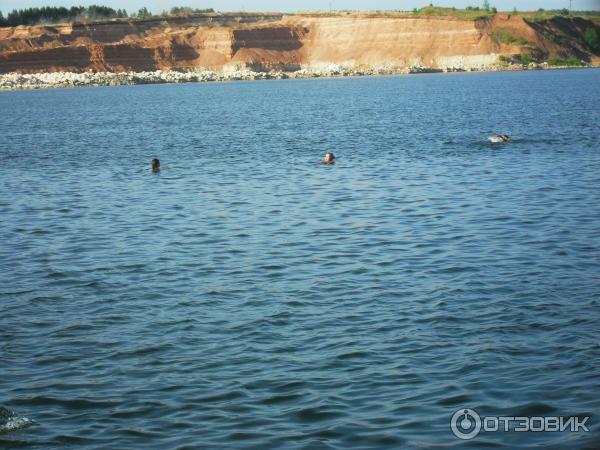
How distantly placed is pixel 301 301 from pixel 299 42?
611ft

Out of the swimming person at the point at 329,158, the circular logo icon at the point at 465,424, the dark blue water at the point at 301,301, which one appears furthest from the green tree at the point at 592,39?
the circular logo icon at the point at 465,424

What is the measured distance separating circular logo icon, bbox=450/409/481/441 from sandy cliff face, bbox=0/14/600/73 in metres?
165

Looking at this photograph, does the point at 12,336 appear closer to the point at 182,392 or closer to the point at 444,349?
the point at 182,392

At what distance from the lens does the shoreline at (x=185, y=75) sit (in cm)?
15912

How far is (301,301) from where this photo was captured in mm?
17719

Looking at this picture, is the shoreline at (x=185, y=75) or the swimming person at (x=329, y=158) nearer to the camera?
the swimming person at (x=329, y=158)

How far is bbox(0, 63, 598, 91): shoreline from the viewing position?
159 metres

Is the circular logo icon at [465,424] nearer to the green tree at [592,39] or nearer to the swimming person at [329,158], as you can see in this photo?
the swimming person at [329,158]

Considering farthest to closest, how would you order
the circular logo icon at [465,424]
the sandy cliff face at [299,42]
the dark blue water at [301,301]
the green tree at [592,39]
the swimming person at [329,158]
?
the green tree at [592,39], the sandy cliff face at [299,42], the swimming person at [329,158], the dark blue water at [301,301], the circular logo icon at [465,424]

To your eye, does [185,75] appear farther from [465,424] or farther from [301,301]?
[465,424]

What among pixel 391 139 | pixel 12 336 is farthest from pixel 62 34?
pixel 12 336

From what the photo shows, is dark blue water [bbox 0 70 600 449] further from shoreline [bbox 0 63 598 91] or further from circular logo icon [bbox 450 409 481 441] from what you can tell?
shoreline [bbox 0 63 598 91]

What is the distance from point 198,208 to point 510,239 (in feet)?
38.4

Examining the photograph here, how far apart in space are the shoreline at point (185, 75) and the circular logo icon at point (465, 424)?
155m
